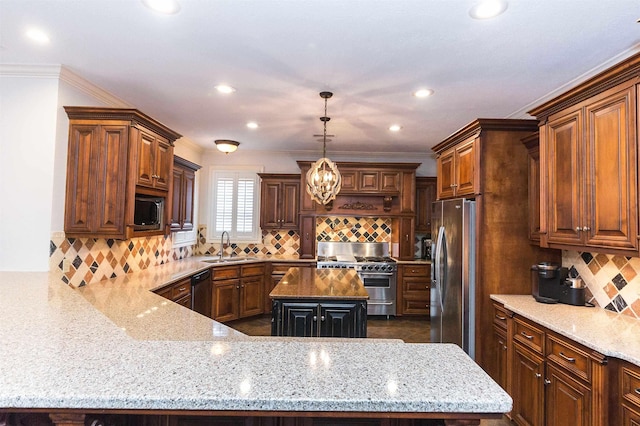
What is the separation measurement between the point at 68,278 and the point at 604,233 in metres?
3.85

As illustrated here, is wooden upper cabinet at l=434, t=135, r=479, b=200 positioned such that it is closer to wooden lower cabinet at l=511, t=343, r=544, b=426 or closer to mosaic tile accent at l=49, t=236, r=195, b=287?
wooden lower cabinet at l=511, t=343, r=544, b=426

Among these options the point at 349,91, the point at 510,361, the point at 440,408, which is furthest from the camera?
the point at 349,91

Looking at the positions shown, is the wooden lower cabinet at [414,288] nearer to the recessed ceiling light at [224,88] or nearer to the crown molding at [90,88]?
the recessed ceiling light at [224,88]

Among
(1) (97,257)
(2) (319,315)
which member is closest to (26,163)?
(1) (97,257)

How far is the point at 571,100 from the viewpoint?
2293 mm

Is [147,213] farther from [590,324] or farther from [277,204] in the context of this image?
[590,324]

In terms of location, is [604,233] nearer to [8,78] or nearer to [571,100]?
[571,100]

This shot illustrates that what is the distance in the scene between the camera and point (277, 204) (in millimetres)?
5672

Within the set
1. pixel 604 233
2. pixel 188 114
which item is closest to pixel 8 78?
pixel 188 114

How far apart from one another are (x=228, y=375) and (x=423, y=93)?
299 centimetres

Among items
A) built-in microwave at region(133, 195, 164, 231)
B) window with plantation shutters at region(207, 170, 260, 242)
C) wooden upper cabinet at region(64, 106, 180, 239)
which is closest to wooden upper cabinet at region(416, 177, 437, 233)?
window with plantation shutters at region(207, 170, 260, 242)

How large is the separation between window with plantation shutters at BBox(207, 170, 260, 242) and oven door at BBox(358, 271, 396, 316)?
2.07m

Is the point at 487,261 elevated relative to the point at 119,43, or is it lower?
lower

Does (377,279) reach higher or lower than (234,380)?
lower
